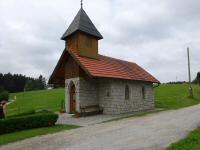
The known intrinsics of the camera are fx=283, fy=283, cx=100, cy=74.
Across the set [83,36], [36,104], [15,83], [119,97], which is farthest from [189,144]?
[15,83]

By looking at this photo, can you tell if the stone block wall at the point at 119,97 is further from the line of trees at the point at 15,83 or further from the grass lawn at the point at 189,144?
the line of trees at the point at 15,83

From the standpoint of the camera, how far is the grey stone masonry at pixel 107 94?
77.2ft

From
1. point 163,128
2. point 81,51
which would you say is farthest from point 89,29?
point 163,128

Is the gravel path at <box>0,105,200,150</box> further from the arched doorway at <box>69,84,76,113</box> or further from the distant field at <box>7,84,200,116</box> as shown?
the distant field at <box>7,84,200,116</box>

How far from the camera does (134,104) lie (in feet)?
86.0

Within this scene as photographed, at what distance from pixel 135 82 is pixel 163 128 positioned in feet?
43.5

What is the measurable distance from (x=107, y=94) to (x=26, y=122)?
902 centimetres

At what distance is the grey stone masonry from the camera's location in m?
23.5

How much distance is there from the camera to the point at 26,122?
1639 centimetres

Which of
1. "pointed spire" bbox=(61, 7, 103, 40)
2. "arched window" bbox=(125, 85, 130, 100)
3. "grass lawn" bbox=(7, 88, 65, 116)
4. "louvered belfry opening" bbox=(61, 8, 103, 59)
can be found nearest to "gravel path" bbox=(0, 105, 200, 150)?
"arched window" bbox=(125, 85, 130, 100)

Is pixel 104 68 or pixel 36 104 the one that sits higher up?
pixel 104 68

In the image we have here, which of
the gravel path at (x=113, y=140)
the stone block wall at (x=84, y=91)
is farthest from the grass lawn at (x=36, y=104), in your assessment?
the gravel path at (x=113, y=140)

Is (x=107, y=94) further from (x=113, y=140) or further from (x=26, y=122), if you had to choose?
(x=113, y=140)

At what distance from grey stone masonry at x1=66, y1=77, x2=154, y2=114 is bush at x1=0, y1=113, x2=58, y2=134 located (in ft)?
19.3
